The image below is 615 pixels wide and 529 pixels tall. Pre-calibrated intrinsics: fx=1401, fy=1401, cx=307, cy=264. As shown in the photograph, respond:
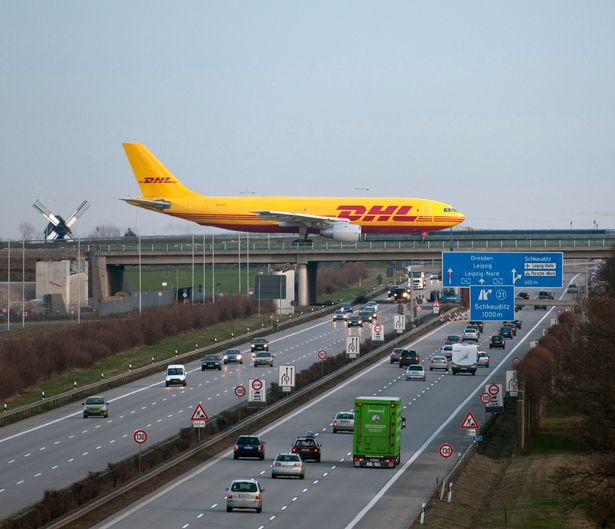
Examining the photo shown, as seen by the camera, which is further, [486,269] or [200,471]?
[486,269]

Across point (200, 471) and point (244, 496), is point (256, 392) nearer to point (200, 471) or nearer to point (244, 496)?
point (200, 471)

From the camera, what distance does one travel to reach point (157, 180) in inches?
5709

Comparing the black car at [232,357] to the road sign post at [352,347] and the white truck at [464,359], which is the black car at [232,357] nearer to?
the road sign post at [352,347]

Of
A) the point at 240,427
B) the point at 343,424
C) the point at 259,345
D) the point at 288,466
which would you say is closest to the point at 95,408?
the point at 240,427

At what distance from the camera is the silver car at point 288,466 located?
179ft

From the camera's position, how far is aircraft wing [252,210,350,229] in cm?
13507

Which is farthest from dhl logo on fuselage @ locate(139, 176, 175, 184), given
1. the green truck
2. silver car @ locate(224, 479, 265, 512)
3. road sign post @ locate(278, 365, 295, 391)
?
silver car @ locate(224, 479, 265, 512)

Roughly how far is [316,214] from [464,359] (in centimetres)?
4124

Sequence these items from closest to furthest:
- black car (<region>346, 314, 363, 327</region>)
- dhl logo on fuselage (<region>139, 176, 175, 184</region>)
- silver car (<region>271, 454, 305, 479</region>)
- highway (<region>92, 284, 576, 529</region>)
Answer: highway (<region>92, 284, 576, 529</region>), silver car (<region>271, 454, 305, 479</region>), black car (<region>346, 314, 363, 327</region>), dhl logo on fuselage (<region>139, 176, 175, 184</region>)

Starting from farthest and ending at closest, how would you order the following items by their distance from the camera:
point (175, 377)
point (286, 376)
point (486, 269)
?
point (175, 377)
point (286, 376)
point (486, 269)

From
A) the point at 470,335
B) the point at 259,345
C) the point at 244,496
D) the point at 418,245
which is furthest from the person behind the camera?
the point at 418,245

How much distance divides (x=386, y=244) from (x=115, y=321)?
31.7 meters

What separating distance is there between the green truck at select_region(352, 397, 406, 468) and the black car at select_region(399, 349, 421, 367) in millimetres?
45329

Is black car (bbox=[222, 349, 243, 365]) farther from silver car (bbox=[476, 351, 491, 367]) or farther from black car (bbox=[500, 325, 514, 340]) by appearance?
black car (bbox=[500, 325, 514, 340])
